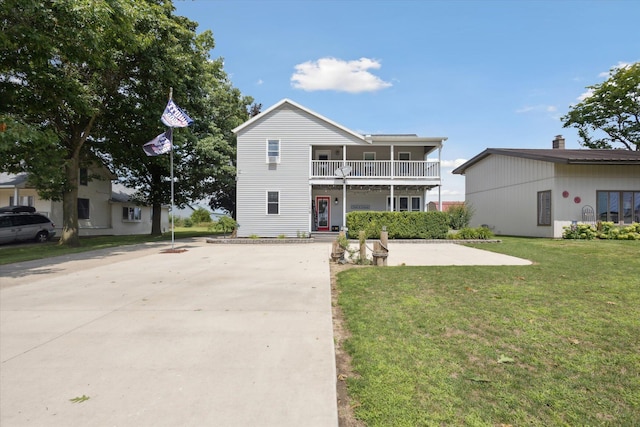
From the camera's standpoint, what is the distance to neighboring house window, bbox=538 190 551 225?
1773 centimetres

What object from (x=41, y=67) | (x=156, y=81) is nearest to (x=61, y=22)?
(x=41, y=67)

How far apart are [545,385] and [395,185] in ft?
59.9

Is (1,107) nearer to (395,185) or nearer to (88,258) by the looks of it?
(88,258)

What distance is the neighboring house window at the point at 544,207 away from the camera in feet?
58.2

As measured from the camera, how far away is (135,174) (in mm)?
24609

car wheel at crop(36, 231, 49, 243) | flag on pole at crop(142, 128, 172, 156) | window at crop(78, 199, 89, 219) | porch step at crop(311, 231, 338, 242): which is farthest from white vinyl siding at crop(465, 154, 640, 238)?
window at crop(78, 199, 89, 219)

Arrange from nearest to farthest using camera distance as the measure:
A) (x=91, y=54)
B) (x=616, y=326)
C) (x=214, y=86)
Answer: (x=616, y=326) → (x=91, y=54) → (x=214, y=86)

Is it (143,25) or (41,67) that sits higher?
(143,25)

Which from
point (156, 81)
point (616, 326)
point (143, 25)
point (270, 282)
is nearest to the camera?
point (616, 326)

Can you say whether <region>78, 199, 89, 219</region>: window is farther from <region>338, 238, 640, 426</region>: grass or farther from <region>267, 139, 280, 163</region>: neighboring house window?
<region>338, 238, 640, 426</region>: grass

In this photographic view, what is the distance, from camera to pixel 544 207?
18156mm

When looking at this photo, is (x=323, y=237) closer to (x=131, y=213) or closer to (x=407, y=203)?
(x=407, y=203)

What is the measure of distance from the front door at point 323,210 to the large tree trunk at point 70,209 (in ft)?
42.8

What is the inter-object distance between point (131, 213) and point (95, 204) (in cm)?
412
